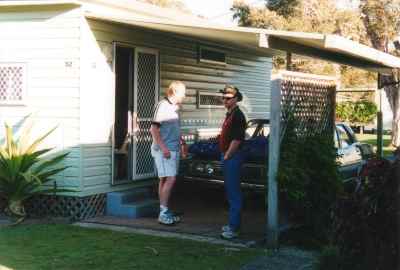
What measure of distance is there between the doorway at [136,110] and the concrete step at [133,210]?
0.50 metres

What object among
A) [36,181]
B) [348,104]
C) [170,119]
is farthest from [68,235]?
[348,104]

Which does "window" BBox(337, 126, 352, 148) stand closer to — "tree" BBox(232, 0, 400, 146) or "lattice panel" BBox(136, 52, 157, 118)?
"lattice panel" BBox(136, 52, 157, 118)

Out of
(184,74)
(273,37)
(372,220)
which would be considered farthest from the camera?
(184,74)

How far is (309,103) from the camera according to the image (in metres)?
A: 8.95

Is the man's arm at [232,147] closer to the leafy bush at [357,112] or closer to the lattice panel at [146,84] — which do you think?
the lattice panel at [146,84]

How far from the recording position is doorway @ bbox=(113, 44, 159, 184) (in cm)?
1023

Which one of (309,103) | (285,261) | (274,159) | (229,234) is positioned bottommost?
(285,261)

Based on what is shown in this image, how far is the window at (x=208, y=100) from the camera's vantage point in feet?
41.4

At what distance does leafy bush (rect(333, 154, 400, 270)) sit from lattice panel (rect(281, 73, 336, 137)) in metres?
3.06

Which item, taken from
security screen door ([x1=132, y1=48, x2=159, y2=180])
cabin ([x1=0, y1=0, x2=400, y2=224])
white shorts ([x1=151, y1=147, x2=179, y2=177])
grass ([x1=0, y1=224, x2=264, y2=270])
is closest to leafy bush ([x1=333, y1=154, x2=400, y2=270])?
grass ([x1=0, y1=224, x2=264, y2=270])

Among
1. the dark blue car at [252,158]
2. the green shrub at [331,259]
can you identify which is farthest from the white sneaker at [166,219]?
the green shrub at [331,259]

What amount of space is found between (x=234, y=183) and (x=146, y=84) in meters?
3.29

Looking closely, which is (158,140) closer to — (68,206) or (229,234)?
(229,234)

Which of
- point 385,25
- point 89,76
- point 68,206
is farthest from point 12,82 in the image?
point 385,25
